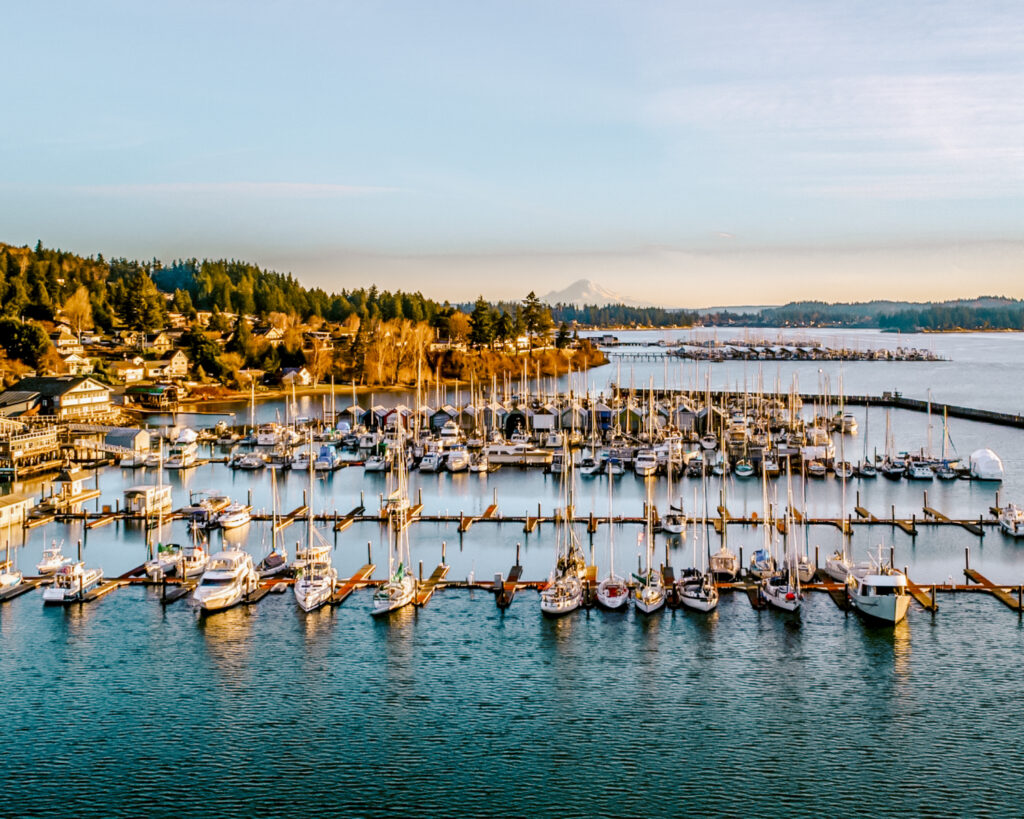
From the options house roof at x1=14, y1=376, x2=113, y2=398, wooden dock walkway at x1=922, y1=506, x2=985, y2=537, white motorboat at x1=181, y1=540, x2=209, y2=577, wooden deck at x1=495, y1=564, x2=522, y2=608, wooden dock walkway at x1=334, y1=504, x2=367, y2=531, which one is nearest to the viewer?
wooden deck at x1=495, y1=564, x2=522, y2=608

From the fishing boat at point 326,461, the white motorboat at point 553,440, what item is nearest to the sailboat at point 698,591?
the fishing boat at point 326,461

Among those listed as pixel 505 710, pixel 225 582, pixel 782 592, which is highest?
pixel 225 582

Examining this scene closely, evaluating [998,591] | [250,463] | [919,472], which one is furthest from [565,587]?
→ [250,463]

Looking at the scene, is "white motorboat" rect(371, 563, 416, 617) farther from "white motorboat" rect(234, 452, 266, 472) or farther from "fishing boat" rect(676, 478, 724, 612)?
"white motorboat" rect(234, 452, 266, 472)

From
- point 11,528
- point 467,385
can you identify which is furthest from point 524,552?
point 467,385

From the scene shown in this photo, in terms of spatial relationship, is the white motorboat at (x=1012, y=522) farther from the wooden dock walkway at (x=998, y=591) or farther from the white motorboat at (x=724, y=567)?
the white motorboat at (x=724, y=567)

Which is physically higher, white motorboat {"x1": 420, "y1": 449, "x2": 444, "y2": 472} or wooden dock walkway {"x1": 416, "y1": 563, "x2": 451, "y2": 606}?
white motorboat {"x1": 420, "y1": 449, "x2": 444, "y2": 472}

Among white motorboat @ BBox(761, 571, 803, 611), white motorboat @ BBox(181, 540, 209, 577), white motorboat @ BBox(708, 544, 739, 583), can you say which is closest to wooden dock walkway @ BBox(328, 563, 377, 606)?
white motorboat @ BBox(181, 540, 209, 577)

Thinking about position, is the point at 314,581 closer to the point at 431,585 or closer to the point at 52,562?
the point at 431,585
